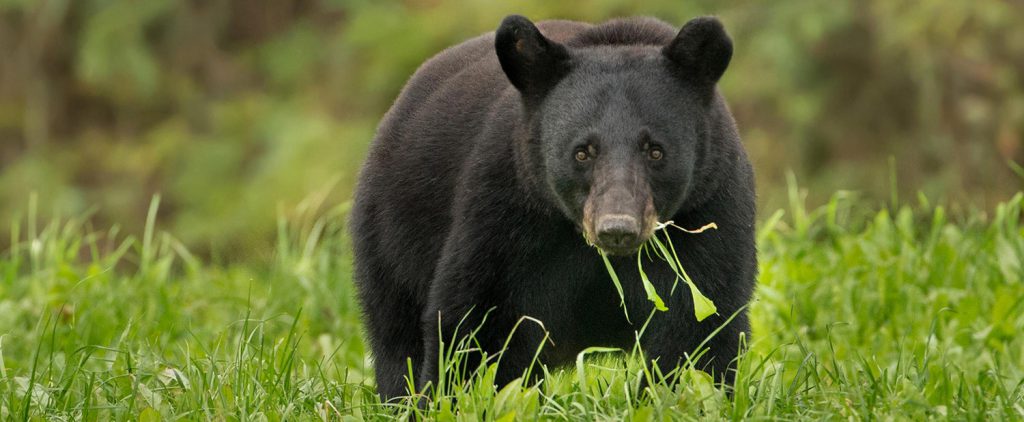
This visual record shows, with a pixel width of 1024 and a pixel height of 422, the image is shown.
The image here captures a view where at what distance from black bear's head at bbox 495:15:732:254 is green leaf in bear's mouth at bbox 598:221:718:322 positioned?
11cm

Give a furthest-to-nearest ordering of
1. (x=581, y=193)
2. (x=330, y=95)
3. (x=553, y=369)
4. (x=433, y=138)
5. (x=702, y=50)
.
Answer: (x=330, y=95)
(x=433, y=138)
(x=553, y=369)
(x=702, y=50)
(x=581, y=193)

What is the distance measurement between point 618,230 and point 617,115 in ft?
1.43

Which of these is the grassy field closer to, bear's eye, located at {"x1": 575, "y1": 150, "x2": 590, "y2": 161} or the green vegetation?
the green vegetation

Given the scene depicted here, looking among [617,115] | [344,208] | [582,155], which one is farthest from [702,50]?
[344,208]

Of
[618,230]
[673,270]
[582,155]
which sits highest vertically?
[582,155]

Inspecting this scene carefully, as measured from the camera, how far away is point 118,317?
551 centimetres

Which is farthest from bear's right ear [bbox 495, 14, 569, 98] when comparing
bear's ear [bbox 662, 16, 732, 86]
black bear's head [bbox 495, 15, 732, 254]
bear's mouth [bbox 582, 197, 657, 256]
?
bear's mouth [bbox 582, 197, 657, 256]

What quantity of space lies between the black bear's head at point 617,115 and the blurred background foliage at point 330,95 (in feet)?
10.7

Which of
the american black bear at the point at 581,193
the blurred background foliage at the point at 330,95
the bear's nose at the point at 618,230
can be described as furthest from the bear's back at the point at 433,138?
the blurred background foliage at the point at 330,95

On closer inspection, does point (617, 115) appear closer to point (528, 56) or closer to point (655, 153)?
point (655, 153)

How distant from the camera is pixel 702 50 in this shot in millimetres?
3961

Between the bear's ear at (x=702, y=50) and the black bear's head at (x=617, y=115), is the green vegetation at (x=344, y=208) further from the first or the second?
the bear's ear at (x=702, y=50)

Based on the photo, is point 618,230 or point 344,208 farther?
point 344,208

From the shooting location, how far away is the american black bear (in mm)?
3844
